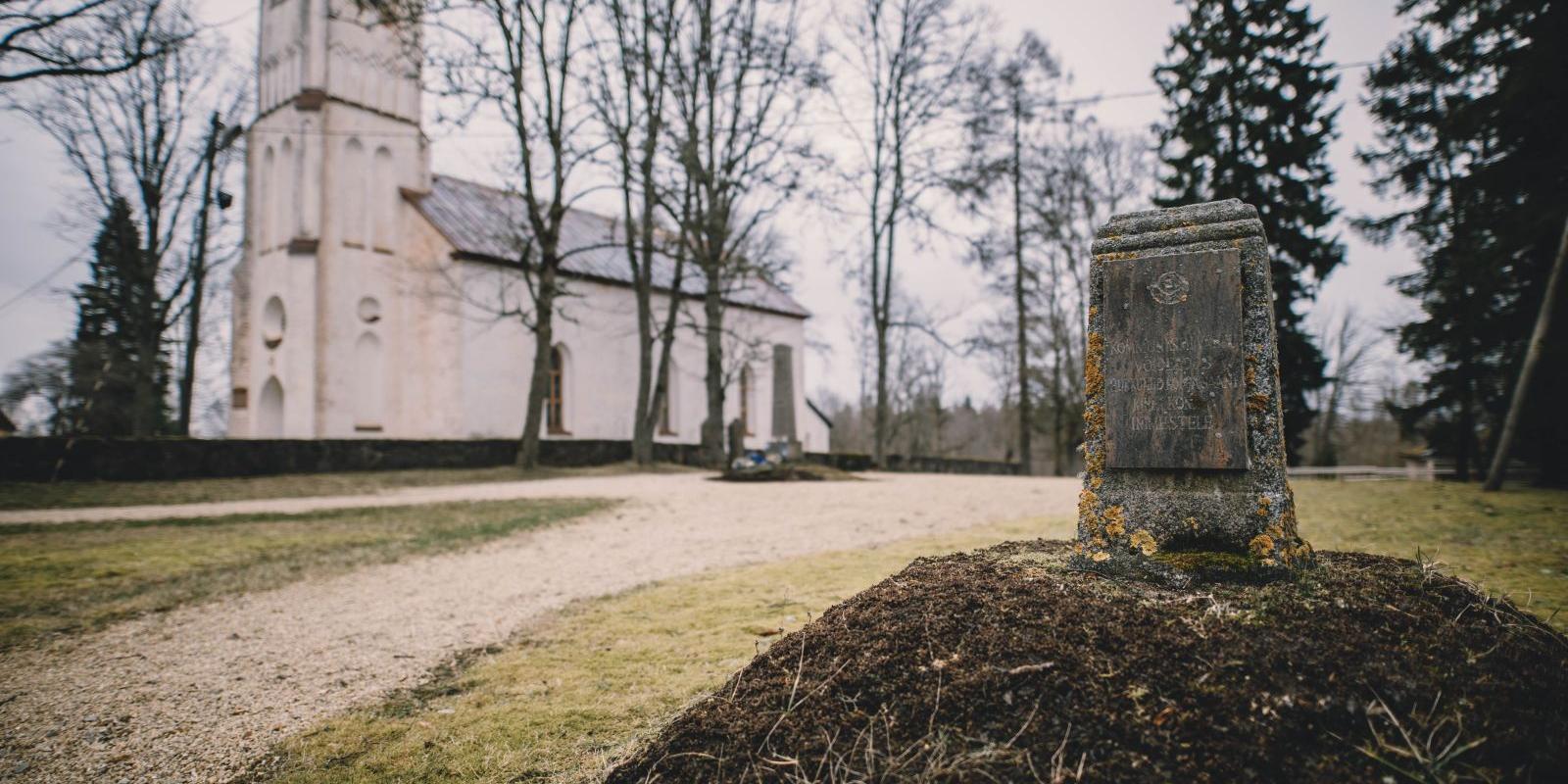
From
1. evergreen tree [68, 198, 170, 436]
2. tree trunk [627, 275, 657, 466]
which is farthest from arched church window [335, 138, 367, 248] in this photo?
tree trunk [627, 275, 657, 466]

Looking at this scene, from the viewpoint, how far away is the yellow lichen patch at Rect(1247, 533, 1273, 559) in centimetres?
314

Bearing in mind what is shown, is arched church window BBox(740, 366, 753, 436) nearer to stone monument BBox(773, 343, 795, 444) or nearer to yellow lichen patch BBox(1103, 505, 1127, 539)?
stone monument BBox(773, 343, 795, 444)

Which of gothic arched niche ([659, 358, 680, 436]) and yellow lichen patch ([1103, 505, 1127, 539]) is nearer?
yellow lichen patch ([1103, 505, 1127, 539])

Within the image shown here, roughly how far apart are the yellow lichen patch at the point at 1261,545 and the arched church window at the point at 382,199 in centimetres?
2584

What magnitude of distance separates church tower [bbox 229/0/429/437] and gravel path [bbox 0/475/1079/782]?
1659cm

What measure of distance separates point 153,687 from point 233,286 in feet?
88.4

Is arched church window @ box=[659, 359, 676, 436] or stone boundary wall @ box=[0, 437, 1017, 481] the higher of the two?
arched church window @ box=[659, 359, 676, 436]

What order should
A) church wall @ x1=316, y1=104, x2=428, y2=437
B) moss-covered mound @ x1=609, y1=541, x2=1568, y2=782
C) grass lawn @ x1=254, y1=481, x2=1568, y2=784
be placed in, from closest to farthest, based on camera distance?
moss-covered mound @ x1=609, y1=541, x2=1568, y2=782 → grass lawn @ x1=254, y1=481, x2=1568, y2=784 → church wall @ x1=316, y1=104, x2=428, y2=437

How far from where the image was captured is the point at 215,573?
22.3 feet

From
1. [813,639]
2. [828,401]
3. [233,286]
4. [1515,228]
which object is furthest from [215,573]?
[828,401]

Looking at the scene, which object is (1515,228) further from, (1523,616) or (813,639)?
(813,639)

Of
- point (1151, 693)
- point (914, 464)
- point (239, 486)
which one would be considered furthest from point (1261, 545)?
point (914, 464)

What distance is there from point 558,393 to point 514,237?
920 centimetres

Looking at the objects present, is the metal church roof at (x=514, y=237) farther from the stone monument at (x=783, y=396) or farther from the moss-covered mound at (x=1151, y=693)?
the moss-covered mound at (x=1151, y=693)
